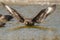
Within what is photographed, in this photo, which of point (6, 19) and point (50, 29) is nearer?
point (50, 29)

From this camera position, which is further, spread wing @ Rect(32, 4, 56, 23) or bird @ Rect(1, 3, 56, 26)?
bird @ Rect(1, 3, 56, 26)

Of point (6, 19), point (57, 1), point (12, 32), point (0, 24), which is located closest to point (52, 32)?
point (12, 32)

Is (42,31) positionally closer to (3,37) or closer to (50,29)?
(50,29)

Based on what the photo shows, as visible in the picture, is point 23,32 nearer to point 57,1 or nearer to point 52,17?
point 52,17

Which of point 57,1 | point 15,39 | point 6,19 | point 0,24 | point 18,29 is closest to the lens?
point 15,39

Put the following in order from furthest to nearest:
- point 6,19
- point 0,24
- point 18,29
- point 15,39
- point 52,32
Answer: point 6,19
point 0,24
point 18,29
point 52,32
point 15,39

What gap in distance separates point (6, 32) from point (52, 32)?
67.5 inches

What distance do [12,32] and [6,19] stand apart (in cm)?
413

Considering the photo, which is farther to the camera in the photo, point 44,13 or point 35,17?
point 35,17

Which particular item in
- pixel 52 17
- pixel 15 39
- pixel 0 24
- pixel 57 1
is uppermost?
pixel 15 39

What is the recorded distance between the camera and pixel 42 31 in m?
14.2

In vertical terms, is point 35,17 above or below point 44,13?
below

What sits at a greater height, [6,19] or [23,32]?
[23,32]

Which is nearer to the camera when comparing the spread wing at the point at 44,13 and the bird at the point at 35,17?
the spread wing at the point at 44,13
